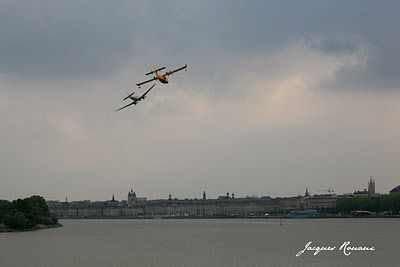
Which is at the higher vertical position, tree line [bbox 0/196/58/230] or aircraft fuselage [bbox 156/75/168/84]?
aircraft fuselage [bbox 156/75/168/84]

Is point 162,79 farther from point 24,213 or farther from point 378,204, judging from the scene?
point 378,204

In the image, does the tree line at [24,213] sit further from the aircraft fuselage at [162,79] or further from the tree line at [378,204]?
the tree line at [378,204]

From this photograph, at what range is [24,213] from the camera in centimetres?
11100

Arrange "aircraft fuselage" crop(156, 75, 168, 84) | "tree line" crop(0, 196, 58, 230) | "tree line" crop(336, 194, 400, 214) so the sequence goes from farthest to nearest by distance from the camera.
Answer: "tree line" crop(336, 194, 400, 214), "tree line" crop(0, 196, 58, 230), "aircraft fuselage" crop(156, 75, 168, 84)

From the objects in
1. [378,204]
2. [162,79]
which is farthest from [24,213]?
[378,204]

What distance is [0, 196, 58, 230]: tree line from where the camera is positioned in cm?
10600

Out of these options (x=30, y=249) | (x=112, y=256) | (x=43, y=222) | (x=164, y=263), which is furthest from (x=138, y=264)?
(x=43, y=222)

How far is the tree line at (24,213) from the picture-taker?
10600cm

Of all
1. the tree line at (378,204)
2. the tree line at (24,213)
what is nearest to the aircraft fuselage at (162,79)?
the tree line at (24,213)

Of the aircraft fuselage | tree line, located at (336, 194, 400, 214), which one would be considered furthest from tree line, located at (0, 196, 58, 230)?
tree line, located at (336, 194, 400, 214)

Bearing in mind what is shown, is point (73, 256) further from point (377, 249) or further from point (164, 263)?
point (377, 249)

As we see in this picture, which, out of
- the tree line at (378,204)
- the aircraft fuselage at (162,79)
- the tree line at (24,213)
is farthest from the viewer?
the tree line at (378,204)

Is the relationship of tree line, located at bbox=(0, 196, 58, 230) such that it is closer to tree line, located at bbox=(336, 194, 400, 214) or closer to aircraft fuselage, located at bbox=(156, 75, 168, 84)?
aircraft fuselage, located at bbox=(156, 75, 168, 84)

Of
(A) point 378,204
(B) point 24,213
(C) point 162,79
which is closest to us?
(C) point 162,79
